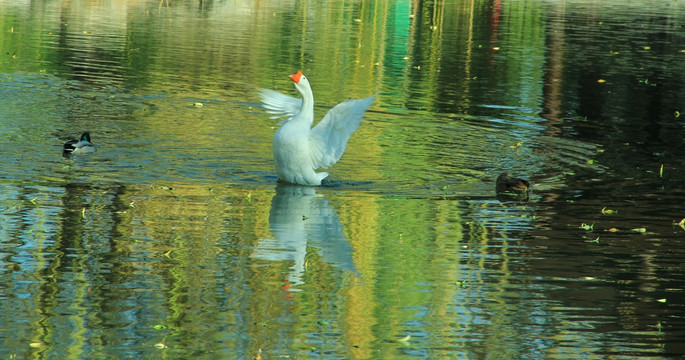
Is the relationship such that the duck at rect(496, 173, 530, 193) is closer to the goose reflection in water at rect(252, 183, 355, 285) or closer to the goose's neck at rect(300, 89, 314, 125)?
the goose reflection in water at rect(252, 183, 355, 285)

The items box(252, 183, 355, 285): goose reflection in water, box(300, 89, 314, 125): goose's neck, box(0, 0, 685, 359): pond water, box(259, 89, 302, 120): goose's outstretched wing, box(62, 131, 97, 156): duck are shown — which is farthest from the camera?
box(259, 89, 302, 120): goose's outstretched wing

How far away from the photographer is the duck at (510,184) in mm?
12609

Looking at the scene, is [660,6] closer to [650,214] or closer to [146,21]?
[146,21]

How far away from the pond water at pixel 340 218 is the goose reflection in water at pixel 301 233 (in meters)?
0.04

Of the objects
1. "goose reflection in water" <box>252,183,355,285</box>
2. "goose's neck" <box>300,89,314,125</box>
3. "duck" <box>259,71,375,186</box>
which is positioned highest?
"goose's neck" <box>300,89,314,125</box>

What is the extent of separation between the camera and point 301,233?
10.5 m

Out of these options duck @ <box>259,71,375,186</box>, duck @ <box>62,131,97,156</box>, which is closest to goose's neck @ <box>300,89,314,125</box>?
duck @ <box>259,71,375,186</box>

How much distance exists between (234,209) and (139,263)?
2.46 m

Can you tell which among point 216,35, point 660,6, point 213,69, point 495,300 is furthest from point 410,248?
point 660,6

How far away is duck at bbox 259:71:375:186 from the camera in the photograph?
12789mm

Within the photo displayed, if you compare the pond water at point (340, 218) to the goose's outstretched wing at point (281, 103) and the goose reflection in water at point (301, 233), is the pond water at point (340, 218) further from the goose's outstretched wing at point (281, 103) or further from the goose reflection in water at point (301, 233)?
the goose's outstretched wing at point (281, 103)

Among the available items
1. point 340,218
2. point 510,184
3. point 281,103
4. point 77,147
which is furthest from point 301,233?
point 77,147

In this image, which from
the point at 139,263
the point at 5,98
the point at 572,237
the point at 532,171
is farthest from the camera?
the point at 5,98

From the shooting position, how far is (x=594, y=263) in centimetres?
962
